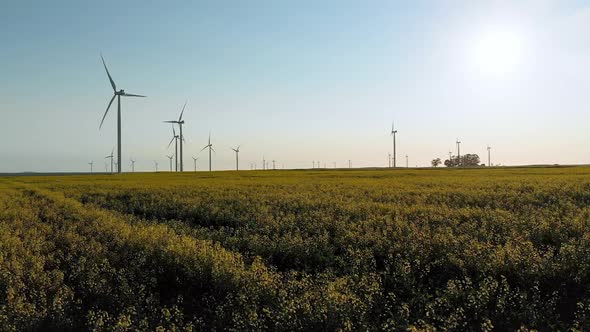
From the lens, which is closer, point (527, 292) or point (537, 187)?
point (527, 292)

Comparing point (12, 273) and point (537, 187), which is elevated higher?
point (537, 187)

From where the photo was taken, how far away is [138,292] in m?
12.2

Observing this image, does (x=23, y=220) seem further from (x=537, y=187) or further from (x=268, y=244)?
(x=537, y=187)

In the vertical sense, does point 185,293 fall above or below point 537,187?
below

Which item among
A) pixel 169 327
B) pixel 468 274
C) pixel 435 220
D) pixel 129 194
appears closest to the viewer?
pixel 169 327

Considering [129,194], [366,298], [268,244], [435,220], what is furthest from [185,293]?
[129,194]

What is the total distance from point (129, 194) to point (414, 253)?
87.5 feet

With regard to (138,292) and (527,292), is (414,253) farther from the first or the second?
(138,292)

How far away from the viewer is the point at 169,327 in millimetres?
10750

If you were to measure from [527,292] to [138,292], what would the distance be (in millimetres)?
10036

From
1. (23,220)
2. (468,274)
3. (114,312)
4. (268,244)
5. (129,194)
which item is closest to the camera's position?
(114,312)

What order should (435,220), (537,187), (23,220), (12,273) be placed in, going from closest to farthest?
(12,273) < (435,220) < (23,220) < (537,187)

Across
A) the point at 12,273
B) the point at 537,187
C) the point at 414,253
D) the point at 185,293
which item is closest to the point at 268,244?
the point at 185,293

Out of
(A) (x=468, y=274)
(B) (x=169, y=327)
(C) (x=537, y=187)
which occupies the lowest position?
(B) (x=169, y=327)
